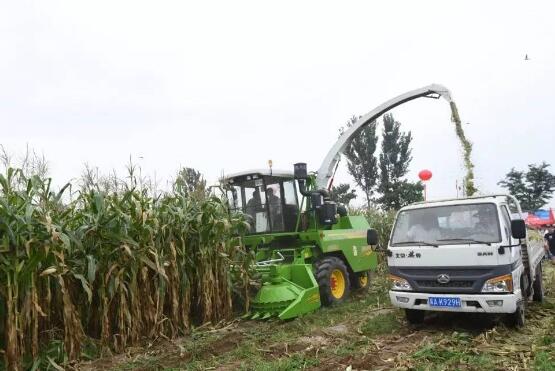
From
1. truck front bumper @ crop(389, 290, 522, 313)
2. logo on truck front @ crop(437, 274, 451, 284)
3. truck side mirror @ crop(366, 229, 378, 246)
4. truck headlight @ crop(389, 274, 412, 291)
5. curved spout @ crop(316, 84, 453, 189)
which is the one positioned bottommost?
truck front bumper @ crop(389, 290, 522, 313)

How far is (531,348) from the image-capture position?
4.93 meters

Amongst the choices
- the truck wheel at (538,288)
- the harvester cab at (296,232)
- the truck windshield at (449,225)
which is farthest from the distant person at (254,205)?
the truck wheel at (538,288)

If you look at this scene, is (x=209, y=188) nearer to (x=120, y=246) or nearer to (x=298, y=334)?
(x=120, y=246)

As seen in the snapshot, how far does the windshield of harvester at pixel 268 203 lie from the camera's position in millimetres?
8383

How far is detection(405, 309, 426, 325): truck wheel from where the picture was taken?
20.7 ft

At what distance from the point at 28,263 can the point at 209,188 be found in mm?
3052

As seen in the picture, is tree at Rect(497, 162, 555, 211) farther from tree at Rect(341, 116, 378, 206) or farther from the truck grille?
the truck grille

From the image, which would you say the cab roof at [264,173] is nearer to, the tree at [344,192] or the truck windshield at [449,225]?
the truck windshield at [449,225]

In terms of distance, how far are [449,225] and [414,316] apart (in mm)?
1347

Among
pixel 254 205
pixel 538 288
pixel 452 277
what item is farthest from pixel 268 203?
pixel 538 288

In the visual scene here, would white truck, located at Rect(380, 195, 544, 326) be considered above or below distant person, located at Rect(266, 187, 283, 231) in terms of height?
below

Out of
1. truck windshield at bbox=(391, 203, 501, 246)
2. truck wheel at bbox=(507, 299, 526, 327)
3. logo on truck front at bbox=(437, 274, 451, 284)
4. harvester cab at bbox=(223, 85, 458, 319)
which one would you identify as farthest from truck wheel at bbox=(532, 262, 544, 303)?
harvester cab at bbox=(223, 85, 458, 319)

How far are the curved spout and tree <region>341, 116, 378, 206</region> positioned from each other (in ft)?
74.7

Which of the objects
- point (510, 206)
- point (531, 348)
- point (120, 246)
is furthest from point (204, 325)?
point (510, 206)
